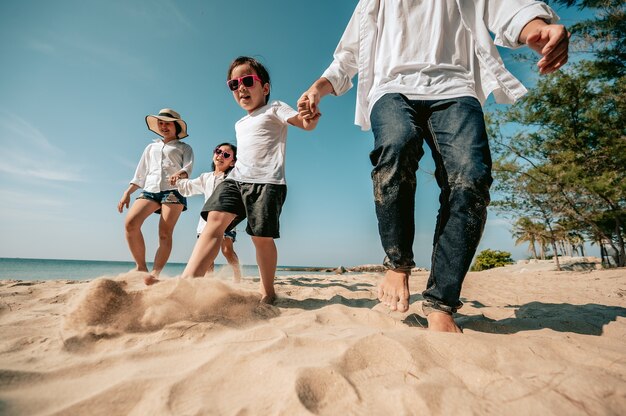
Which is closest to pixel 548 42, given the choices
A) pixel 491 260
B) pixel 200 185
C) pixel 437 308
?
pixel 437 308

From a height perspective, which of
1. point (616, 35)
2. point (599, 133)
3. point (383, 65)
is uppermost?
point (616, 35)

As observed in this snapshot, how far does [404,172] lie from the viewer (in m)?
1.63

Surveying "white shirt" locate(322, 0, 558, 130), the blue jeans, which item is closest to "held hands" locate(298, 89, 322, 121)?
"white shirt" locate(322, 0, 558, 130)

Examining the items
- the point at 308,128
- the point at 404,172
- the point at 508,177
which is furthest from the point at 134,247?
the point at 508,177

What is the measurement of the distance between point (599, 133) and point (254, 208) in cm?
1147

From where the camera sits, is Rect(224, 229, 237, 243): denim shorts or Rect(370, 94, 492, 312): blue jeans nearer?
Rect(370, 94, 492, 312): blue jeans

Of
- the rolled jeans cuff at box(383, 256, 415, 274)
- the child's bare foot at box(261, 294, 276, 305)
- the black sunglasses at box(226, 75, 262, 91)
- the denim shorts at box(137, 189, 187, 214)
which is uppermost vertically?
the black sunglasses at box(226, 75, 262, 91)

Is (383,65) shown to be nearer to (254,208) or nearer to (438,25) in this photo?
(438,25)

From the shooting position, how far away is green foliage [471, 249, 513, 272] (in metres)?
21.1

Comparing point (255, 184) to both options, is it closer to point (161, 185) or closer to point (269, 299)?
point (269, 299)

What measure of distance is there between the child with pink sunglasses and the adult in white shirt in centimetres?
72

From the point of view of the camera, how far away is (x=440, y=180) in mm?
1771

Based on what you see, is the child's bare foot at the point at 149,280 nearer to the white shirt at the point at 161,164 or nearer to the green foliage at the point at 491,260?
the white shirt at the point at 161,164

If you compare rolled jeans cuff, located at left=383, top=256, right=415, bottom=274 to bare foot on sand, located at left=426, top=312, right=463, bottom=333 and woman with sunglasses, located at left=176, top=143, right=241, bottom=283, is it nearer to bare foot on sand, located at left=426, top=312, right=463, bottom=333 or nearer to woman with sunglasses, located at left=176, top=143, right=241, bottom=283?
bare foot on sand, located at left=426, top=312, right=463, bottom=333
